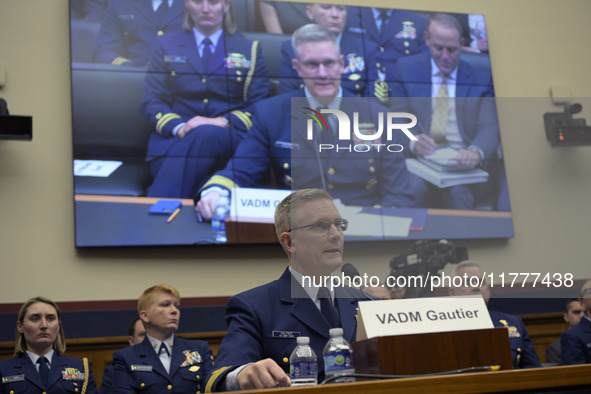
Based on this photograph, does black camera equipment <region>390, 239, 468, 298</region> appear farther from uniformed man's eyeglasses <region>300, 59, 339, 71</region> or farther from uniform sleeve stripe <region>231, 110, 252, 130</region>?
uniformed man's eyeglasses <region>300, 59, 339, 71</region>

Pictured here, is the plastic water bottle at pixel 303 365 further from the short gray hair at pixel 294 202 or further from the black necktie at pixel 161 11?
the black necktie at pixel 161 11

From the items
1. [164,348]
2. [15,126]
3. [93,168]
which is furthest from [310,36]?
[164,348]

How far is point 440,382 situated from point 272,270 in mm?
4168

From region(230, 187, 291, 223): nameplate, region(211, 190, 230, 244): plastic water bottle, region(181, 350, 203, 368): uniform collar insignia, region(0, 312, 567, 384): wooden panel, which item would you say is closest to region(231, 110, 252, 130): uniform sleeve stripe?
region(230, 187, 291, 223): nameplate

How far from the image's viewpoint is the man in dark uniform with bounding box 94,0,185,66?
17.5 ft

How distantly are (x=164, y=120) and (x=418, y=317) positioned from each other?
4079 mm

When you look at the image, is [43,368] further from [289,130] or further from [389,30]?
[389,30]

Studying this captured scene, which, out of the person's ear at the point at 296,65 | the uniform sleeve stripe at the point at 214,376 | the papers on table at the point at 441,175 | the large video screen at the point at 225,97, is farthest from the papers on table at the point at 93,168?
the uniform sleeve stripe at the point at 214,376

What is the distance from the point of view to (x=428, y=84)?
590cm

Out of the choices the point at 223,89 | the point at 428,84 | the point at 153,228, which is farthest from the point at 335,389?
the point at 428,84

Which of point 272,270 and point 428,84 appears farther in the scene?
point 428,84

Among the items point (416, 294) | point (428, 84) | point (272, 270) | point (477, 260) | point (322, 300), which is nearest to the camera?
point (322, 300)

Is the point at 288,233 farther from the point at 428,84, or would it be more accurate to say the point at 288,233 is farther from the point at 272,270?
the point at 428,84

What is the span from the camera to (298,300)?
192cm
